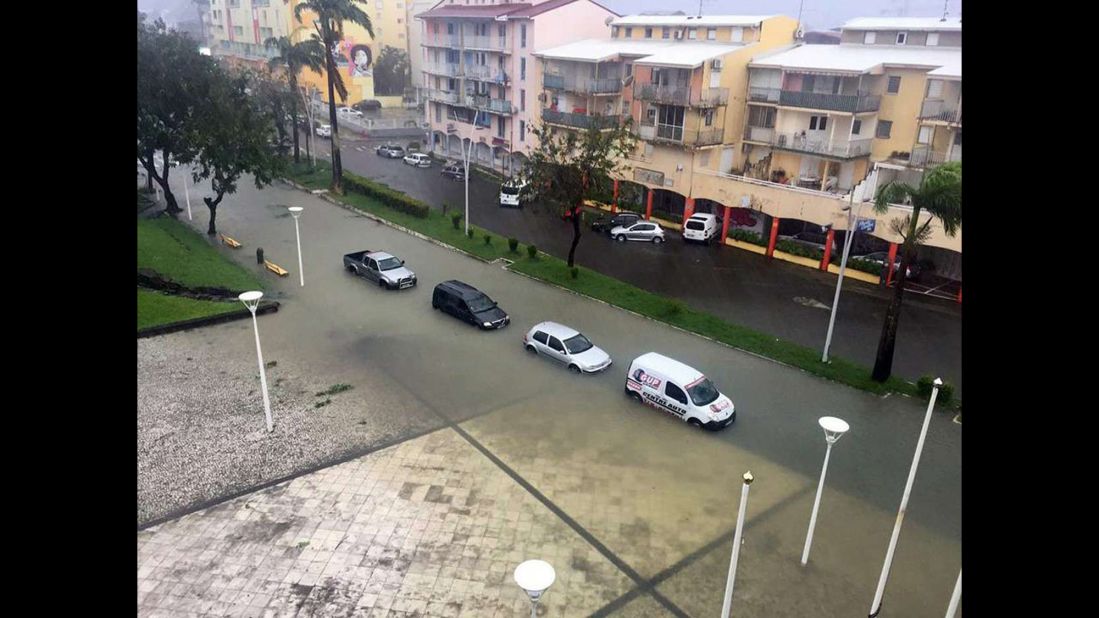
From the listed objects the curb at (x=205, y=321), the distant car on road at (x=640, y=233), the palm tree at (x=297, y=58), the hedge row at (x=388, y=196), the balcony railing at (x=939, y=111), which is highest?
the palm tree at (x=297, y=58)

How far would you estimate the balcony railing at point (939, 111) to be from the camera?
30609mm

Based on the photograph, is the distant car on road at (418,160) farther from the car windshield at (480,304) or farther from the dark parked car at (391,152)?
the car windshield at (480,304)

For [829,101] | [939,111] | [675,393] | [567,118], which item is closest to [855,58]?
[829,101]

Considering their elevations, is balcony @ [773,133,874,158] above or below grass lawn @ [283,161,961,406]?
above

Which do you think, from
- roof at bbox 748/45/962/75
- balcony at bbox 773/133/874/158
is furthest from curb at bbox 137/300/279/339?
roof at bbox 748/45/962/75

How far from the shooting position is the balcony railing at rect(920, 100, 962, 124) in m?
30.6

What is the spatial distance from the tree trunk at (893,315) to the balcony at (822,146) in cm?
1544

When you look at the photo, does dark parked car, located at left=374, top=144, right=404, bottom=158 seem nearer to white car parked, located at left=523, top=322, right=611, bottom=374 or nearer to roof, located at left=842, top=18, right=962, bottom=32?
roof, located at left=842, top=18, right=962, bottom=32

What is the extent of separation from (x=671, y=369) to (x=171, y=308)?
1784cm

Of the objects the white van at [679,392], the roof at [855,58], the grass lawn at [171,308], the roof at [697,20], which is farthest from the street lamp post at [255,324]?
the roof at [697,20]

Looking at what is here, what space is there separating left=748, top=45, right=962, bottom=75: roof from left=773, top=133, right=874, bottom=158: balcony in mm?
3326

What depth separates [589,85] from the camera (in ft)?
139
